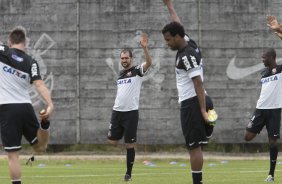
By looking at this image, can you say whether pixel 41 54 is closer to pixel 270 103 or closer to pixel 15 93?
pixel 270 103

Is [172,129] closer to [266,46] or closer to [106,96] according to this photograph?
[106,96]

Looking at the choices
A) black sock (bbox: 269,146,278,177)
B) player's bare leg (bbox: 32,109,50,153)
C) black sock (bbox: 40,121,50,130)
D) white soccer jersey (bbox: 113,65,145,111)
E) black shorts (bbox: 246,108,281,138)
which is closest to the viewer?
black sock (bbox: 40,121,50,130)

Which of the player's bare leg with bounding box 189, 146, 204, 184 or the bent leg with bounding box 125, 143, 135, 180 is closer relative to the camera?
the player's bare leg with bounding box 189, 146, 204, 184

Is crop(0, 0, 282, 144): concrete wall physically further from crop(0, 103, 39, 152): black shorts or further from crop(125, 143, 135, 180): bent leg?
crop(0, 103, 39, 152): black shorts

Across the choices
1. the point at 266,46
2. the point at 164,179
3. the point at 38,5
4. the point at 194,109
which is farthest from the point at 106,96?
the point at 194,109

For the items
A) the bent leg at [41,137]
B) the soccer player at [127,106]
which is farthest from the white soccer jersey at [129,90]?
the bent leg at [41,137]

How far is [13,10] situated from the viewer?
84.2 ft

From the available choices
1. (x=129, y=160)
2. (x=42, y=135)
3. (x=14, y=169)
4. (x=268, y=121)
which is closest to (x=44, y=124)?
(x=42, y=135)

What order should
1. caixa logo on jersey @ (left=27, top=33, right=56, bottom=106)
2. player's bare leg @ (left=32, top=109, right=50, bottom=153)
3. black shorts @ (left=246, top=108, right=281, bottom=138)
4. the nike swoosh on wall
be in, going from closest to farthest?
1. player's bare leg @ (left=32, top=109, right=50, bottom=153)
2. black shorts @ (left=246, top=108, right=281, bottom=138)
3. caixa logo on jersey @ (left=27, top=33, right=56, bottom=106)
4. the nike swoosh on wall

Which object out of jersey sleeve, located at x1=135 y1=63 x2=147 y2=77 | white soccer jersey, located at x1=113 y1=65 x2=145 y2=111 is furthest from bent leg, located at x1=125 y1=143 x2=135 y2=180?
jersey sleeve, located at x1=135 y1=63 x2=147 y2=77

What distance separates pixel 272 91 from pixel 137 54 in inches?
417

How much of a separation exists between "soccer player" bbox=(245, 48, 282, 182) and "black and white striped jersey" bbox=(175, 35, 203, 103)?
4.60m

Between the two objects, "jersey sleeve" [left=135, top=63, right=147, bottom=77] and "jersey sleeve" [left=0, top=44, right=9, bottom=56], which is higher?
"jersey sleeve" [left=0, top=44, right=9, bottom=56]

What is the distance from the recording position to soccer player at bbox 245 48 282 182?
49.4 feet
